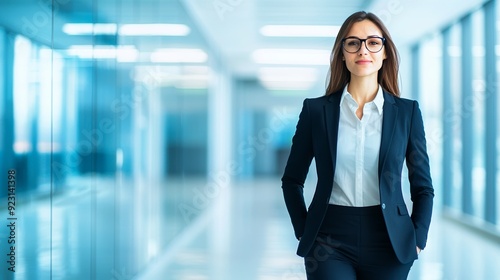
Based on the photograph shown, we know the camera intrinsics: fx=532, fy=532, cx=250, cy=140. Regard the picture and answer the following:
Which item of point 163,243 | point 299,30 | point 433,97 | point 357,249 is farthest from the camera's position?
point 299,30

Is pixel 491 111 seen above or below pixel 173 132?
above

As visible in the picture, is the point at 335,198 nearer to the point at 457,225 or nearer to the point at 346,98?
the point at 346,98

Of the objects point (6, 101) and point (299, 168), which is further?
point (6, 101)

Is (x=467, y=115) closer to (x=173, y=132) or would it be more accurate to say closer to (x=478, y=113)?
(x=478, y=113)

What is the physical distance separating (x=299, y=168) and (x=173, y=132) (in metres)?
5.36

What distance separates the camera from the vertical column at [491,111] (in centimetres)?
758

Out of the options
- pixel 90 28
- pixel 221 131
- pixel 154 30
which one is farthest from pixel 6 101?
pixel 221 131

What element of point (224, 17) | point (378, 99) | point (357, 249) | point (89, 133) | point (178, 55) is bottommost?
point (357, 249)

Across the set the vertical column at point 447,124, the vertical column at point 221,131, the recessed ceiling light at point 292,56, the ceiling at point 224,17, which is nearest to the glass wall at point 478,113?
the ceiling at point 224,17

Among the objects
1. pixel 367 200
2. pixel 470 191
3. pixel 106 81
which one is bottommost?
pixel 470 191

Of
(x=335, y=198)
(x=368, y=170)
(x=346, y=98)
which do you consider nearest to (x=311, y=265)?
(x=335, y=198)

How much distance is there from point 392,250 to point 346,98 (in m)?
0.60

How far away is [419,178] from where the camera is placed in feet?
6.77

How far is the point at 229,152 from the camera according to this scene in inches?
744
